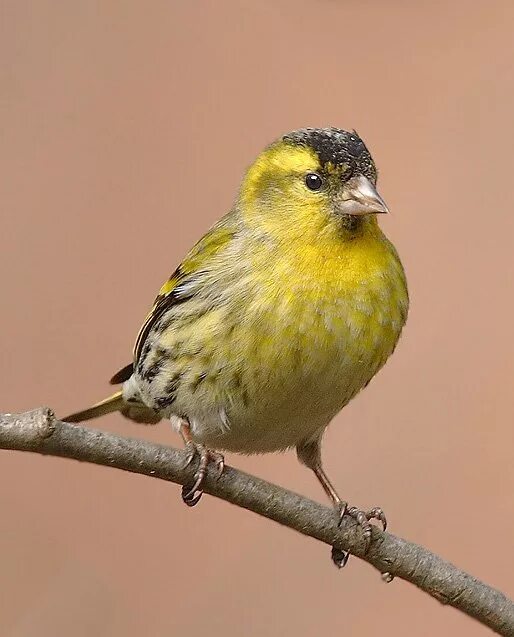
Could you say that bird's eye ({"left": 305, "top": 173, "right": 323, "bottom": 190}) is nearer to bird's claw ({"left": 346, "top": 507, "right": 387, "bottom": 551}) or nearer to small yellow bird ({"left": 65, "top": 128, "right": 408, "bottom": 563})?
small yellow bird ({"left": 65, "top": 128, "right": 408, "bottom": 563})

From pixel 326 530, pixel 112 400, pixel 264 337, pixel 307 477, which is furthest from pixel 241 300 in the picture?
pixel 307 477

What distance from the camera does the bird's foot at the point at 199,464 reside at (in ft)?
4.96

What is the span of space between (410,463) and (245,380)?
36.6 inches

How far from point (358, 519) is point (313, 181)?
50 cm

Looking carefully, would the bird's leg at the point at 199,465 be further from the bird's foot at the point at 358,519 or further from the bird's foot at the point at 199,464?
the bird's foot at the point at 358,519

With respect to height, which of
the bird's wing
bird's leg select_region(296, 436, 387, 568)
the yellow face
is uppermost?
the yellow face

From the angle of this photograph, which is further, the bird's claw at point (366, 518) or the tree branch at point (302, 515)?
the bird's claw at point (366, 518)

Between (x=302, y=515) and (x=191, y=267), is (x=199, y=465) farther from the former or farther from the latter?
(x=191, y=267)

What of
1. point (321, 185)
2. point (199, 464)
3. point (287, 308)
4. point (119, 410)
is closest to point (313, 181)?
point (321, 185)

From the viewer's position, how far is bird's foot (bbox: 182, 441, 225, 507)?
4.96 ft

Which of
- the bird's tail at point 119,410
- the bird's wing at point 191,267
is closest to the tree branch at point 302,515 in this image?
the bird's wing at point 191,267

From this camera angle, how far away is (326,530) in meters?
1.54

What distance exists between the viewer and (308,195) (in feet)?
5.56

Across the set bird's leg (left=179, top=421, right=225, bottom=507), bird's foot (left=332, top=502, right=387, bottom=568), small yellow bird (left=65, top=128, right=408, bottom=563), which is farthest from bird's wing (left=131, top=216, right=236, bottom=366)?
bird's foot (left=332, top=502, right=387, bottom=568)
